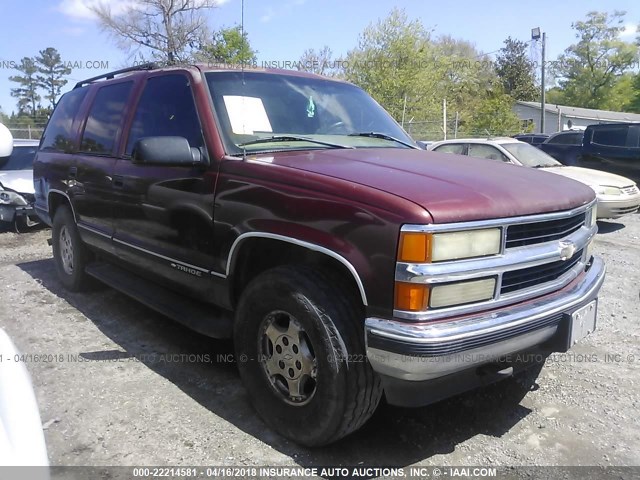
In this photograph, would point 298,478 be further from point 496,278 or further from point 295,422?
point 496,278

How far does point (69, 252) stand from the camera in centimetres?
548

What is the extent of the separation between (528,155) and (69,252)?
766 centimetres

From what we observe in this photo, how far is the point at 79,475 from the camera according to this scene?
2.65 meters

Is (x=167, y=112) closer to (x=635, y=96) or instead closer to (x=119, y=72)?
(x=119, y=72)

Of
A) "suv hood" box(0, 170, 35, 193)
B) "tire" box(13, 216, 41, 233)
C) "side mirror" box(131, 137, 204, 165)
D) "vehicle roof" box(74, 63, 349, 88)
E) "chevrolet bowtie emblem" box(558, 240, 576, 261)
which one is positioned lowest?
"tire" box(13, 216, 41, 233)

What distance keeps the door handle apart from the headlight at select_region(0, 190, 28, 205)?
5.45 meters

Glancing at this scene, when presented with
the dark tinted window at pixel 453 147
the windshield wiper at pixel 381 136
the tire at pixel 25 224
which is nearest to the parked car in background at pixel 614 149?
the dark tinted window at pixel 453 147

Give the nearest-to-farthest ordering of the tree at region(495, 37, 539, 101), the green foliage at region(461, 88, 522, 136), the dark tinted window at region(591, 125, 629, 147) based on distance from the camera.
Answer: the dark tinted window at region(591, 125, 629, 147) < the green foliage at region(461, 88, 522, 136) < the tree at region(495, 37, 539, 101)

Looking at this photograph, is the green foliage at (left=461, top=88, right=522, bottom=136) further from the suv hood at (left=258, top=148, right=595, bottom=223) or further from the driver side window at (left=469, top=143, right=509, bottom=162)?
the suv hood at (left=258, top=148, right=595, bottom=223)

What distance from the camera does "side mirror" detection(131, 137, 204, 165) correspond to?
3139 mm

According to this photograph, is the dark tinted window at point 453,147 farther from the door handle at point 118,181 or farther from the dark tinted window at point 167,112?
the door handle at point 118,181

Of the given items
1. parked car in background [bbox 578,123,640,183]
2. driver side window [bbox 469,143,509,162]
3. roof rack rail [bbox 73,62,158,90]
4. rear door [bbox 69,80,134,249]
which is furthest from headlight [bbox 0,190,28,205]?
parked car in background [bbox 578,123,640,183]

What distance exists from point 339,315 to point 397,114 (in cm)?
2560

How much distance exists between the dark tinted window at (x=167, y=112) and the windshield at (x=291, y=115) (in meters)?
0.20
